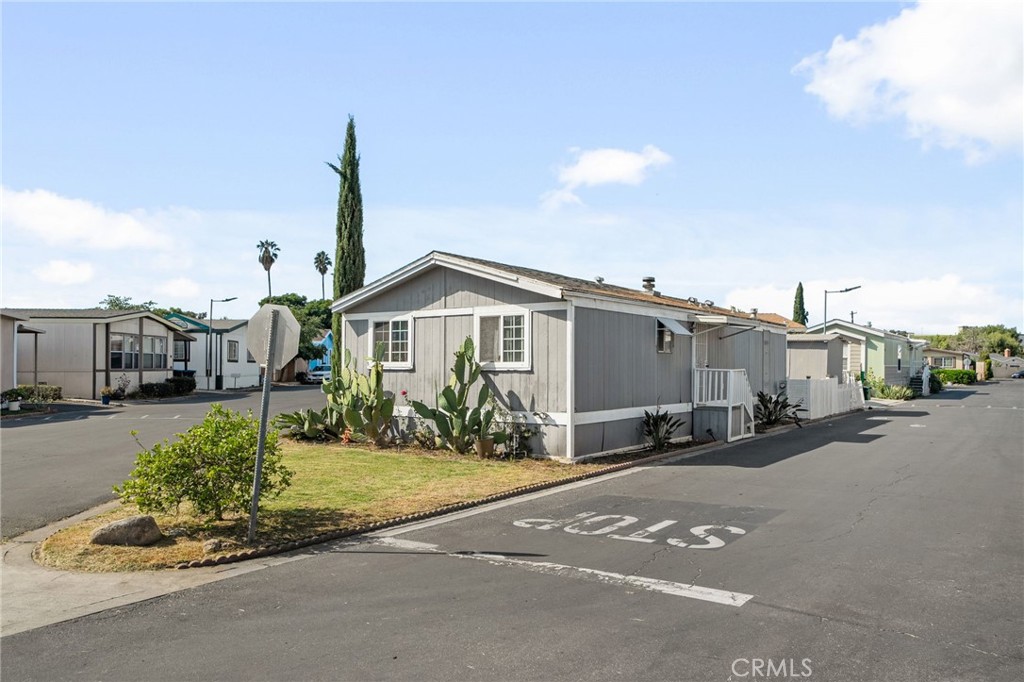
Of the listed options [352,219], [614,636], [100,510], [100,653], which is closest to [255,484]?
[100,653]

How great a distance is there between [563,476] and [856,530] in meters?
4.76

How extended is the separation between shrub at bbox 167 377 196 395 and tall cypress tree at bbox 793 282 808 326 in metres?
47.1

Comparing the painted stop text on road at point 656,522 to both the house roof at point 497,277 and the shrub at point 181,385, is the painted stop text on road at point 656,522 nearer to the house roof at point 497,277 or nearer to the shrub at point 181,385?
the house roof at point 497,277

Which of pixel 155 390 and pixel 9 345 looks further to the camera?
pixel 155 390

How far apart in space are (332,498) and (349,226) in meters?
13.0

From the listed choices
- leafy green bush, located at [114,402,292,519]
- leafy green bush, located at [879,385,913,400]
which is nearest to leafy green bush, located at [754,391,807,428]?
leafy green bush, located at [114,402,292,519]

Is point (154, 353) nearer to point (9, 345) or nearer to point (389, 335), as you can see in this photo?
point (9, 345)

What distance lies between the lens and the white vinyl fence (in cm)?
2408

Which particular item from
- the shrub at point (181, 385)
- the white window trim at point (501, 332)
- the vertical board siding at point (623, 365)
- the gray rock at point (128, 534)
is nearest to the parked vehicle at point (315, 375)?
the shrub at point (181, 385)

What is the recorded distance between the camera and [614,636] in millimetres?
5109

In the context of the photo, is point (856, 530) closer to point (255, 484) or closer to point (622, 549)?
point (622, 549)

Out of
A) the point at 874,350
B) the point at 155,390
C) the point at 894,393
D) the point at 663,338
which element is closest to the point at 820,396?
the point at 663,338

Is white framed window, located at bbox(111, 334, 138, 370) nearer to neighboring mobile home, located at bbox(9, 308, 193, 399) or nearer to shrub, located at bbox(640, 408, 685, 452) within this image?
neighboring mobile home, located at bbox(9, 308, 193, 399)

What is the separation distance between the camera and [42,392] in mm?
28781
